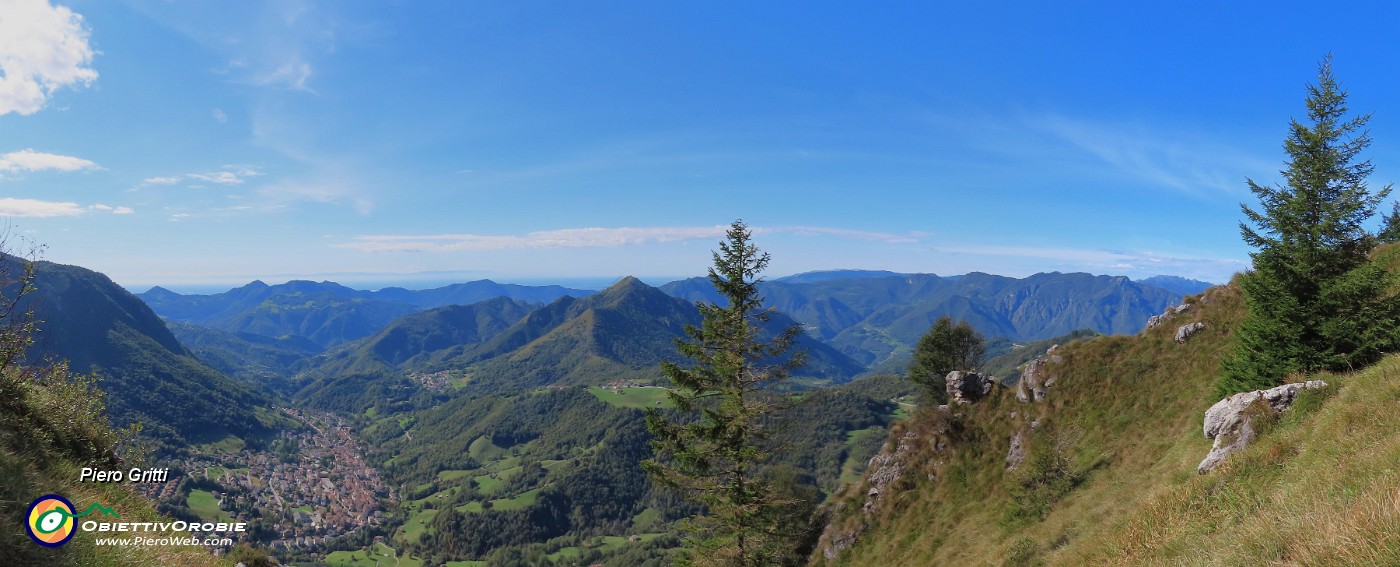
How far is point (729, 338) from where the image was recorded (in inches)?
980

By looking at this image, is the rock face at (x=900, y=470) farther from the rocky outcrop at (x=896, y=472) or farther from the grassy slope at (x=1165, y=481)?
the grassy slope at (x=1165, y=481)

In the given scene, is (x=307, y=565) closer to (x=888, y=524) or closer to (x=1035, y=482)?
(x=888, y=524)

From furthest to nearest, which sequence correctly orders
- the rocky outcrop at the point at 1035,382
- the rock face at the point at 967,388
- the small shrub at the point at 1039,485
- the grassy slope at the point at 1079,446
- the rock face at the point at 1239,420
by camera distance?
the rock face at the point at 967,388 → the rocky outcrop at the point at 1035,382 → the small shrub at the point at 1039,485 → the grassy slope at the point at 1079,446 → the rock face at the point at 1239,420

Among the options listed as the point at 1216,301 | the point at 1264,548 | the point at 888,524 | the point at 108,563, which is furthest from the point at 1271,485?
the point at 1216,301

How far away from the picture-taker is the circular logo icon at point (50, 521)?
7762 mm

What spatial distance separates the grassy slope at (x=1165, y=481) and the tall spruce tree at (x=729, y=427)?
10.5 m

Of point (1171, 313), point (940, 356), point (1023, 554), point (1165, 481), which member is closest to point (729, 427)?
point (1023, 554)

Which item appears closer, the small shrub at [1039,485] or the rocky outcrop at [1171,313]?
the small shrub at [1039,485]

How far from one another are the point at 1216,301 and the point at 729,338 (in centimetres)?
3642

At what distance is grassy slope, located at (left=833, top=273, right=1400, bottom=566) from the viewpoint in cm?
693

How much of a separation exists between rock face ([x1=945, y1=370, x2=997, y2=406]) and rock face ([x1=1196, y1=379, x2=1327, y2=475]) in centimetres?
2494

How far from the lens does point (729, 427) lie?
2334 cm

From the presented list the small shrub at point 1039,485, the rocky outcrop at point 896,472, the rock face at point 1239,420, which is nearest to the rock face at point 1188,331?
the rocky outcrop at point 896,472

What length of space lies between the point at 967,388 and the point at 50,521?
4643cm
